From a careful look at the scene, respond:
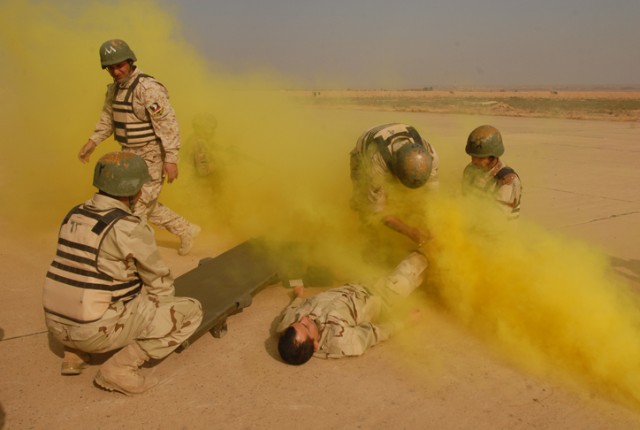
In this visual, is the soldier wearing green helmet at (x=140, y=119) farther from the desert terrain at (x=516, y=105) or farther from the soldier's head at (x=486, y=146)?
the desert terrain at (x=516, y=105)

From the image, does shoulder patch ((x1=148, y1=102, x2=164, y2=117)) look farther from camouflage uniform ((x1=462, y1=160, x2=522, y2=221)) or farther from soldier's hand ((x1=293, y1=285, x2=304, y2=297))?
camouflage uniform ((x1=462, y1=160, x2=522, y2=221))

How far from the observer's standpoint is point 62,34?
24.1 feet

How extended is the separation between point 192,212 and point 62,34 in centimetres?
351

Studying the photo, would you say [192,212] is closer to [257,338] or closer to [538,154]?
[257,338]

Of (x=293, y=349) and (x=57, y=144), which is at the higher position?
(x=57, y=144)

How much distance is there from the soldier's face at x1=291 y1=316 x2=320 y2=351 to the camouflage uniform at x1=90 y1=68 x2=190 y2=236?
2190 millimetres

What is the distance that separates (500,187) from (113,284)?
9.07ft

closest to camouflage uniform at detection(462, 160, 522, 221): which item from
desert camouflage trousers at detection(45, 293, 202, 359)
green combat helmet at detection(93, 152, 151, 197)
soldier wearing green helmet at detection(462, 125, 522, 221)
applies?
soldier wearing green helmet at detection(462, 125, 522, 221)

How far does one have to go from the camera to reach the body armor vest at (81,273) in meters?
2.69

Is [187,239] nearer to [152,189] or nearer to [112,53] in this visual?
[152,189]

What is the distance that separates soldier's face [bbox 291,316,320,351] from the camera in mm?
3070

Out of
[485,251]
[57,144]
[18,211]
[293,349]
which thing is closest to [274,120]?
[57,144]

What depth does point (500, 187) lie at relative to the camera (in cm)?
384

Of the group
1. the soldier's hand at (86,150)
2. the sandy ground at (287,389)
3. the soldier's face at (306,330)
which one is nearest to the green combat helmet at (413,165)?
the sandy ground at (287,389)
